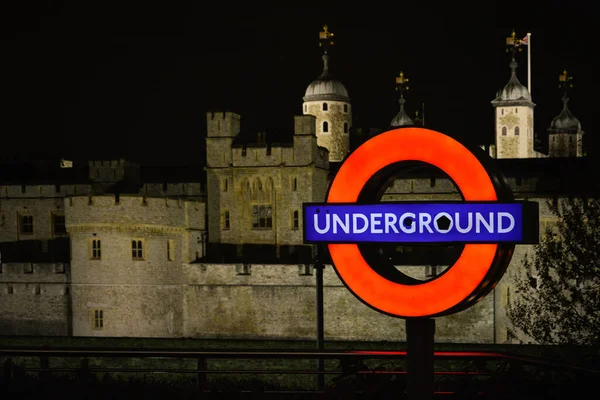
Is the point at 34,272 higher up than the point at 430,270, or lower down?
lower down

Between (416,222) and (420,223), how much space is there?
44 millimetres

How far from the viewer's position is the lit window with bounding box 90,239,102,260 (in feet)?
124

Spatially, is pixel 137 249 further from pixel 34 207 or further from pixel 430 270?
pixel 34 207

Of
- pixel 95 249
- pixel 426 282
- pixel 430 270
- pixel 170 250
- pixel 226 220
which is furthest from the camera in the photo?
pixel 226 220

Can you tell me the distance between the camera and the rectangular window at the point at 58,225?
49.6m

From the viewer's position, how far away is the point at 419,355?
31.5 ft

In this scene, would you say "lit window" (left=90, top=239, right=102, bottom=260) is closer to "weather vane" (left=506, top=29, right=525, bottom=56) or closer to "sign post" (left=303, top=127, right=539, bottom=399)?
"sign post" (left=303, top=127, right=539, bottom=399)

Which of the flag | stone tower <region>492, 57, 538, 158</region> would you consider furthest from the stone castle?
the flag

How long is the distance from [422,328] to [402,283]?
0.56 meters

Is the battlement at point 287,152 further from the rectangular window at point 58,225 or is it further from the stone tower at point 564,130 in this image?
the stone tower at point 564,130

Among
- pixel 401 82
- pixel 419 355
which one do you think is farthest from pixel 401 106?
pixel 419 355

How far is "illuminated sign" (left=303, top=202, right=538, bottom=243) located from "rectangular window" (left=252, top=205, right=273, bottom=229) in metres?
34.3

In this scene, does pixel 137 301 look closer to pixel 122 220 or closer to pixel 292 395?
pixel 122 220

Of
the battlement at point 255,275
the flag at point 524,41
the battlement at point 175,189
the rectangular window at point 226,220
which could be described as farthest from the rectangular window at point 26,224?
the flag at point 524,41
